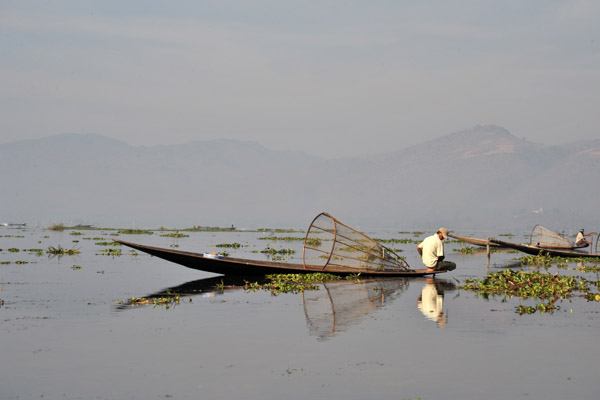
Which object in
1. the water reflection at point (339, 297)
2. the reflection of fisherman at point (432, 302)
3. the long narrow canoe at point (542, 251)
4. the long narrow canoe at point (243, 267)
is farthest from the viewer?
the long narrow canoe at point (542, 251)

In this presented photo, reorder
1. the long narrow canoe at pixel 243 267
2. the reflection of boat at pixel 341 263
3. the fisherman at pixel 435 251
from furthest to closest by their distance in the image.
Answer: the fisherman at pixel 435 251 → the reflection of boat at pixel 341 263 → the long narrow canoe at pixel 243 267

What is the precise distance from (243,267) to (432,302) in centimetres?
840

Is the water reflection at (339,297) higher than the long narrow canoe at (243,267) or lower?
lower

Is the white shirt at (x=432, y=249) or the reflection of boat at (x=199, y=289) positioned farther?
the white shirt at (x=432, y=249)

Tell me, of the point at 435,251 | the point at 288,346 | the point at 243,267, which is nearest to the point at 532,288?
the point at 435,251

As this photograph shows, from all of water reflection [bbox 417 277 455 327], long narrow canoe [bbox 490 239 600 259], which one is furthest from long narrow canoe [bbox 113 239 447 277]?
long narrow canoe [bbox 490 239 600 259]

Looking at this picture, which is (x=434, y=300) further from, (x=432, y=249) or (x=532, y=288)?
(x=432, y=249)

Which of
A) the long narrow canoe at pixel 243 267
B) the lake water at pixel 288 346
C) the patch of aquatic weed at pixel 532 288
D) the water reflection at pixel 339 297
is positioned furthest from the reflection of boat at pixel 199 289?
the patch of aquatic weed at pixel 532 288

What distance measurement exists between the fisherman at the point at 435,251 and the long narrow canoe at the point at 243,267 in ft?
1.54

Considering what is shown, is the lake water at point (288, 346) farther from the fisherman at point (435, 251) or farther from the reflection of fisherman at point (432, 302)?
the fisherman at point (435, 251)

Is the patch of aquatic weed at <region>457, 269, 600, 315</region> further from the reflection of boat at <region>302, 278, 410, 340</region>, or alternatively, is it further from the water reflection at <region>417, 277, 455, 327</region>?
the reflection of boat at <region>302, 278, 410, 340</region>

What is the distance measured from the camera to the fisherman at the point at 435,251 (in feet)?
95.6

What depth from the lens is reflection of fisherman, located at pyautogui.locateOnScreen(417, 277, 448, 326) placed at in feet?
64.8

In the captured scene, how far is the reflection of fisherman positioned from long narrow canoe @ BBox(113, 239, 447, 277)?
7.72 ft
